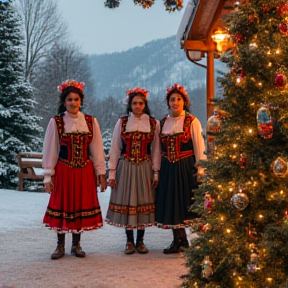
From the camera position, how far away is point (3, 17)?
45.2 feet

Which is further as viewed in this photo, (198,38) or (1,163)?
(1,163)

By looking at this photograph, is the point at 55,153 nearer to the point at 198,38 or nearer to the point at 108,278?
the point at 108,278

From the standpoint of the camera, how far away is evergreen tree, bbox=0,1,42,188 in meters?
13.4

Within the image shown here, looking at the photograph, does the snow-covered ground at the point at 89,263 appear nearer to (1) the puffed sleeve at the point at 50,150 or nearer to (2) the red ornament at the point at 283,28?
(1) the puffed sleeve at the point at 50,150

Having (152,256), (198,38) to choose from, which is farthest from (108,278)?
(198,38)

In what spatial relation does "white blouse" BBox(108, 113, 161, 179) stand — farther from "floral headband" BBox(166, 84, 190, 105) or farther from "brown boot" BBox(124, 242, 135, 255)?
"brown boot" BBox(124, 242, 135, 255)

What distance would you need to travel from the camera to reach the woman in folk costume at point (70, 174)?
15.1 feet

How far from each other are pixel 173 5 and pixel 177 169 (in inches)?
79.1

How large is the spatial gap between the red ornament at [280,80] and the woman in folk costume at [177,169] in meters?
2.11

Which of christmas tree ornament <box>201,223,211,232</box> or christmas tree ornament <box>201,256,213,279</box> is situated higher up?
christmas tree ornament <box>201,223,211,232</box>

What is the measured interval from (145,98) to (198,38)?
10.5 feet

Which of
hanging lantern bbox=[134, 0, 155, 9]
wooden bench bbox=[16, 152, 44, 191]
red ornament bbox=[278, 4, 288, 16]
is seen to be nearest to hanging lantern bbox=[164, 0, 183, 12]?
hanging lantern bbox=[134, 0, 155, 9]

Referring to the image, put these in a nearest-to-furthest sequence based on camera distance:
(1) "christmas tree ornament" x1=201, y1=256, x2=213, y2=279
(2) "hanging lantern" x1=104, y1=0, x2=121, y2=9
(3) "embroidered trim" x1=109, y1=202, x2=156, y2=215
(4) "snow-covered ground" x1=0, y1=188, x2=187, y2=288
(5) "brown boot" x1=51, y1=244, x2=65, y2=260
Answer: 1. (1) "christmas tree ornament" x1=201, y1=256, x2=213, y2=279
2. (4) "snow-covered ground" x1=0, y1=188, x2=187, y2=288
3. (5) "brown boot" x1=51, y1=244, x2=65, y2=260
4. (3) "embroidered trim" x1=109, y1=202, x2=156, y2=215
5. (2) "hanging lantern" x1=104, y1=0, x2=121, y2=9

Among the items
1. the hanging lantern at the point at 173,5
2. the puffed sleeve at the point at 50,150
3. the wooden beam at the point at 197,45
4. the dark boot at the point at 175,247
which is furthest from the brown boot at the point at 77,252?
the wooden beam at the point at 197,45
